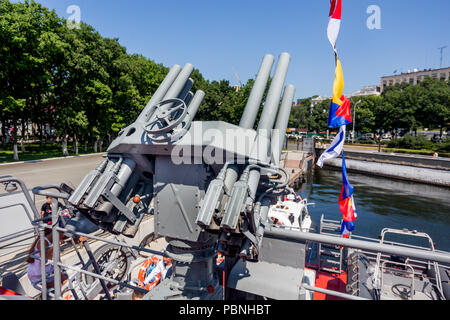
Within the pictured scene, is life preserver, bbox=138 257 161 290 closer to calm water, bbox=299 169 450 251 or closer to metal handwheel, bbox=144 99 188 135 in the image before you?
metal handwheel, bbox=144 99 188 135

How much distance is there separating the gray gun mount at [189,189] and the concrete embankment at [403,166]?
41.4m

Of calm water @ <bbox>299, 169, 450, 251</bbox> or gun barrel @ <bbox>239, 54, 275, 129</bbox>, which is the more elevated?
gun barrel @ <bbox>239, 54, 275, 129</bbox>

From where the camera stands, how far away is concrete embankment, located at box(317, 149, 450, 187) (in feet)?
113

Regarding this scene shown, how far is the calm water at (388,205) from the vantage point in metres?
21.4

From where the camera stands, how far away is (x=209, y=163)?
8.73 ft

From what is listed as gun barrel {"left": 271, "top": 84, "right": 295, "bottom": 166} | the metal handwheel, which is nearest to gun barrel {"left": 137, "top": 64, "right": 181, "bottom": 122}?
the metal handwheel

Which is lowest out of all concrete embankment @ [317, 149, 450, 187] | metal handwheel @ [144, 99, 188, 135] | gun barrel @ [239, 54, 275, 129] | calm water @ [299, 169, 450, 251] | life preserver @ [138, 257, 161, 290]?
calm water @ [299, 169, 450, 251]

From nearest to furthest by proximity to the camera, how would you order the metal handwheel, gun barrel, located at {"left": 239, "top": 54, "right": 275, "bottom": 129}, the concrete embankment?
the metal handwheel
gun barrel, located at {"left": 239, "top": 54, "right": 275, "bottom": 129}
the concrete embankment

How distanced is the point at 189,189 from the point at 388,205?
30147 mm

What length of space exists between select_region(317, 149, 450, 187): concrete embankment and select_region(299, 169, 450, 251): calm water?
1.61 metres

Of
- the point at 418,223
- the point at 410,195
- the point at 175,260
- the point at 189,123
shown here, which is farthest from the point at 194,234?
the point at 410,195

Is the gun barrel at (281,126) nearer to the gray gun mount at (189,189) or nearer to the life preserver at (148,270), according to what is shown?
the gray gun mount at (189,189)
